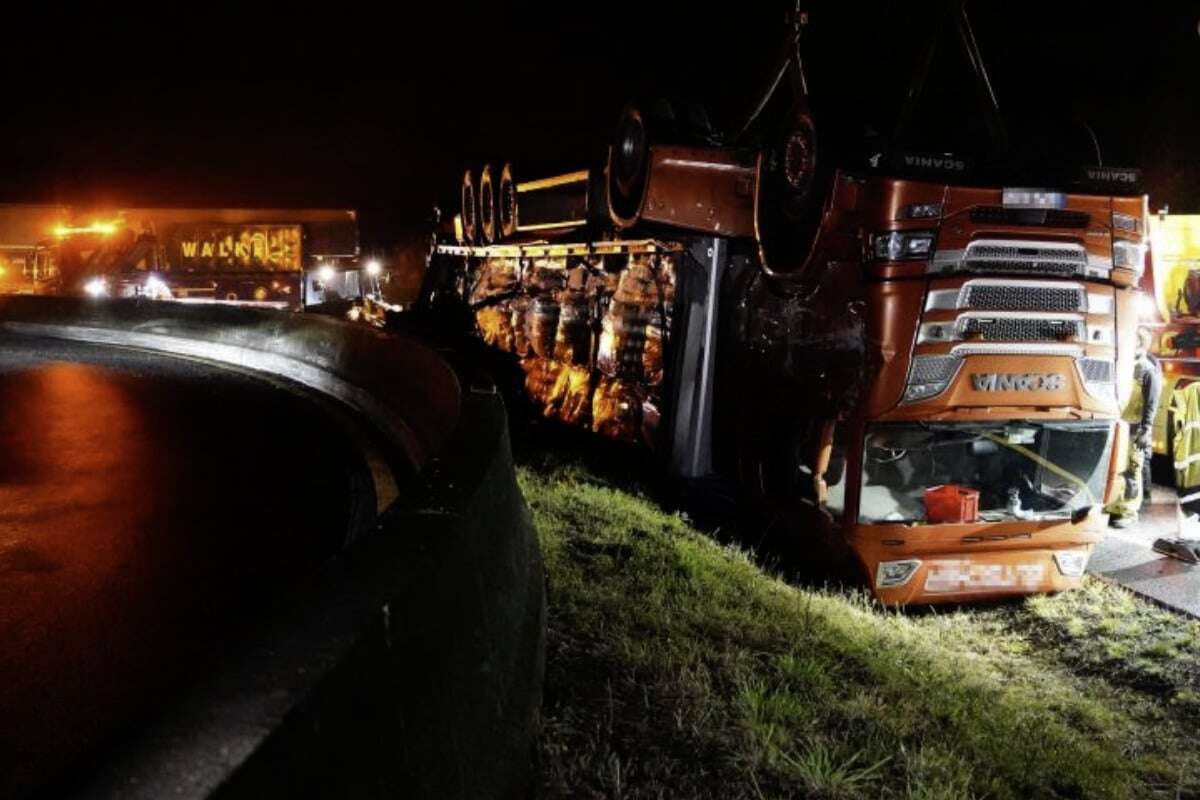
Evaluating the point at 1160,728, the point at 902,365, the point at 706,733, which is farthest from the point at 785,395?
the point at 706,733

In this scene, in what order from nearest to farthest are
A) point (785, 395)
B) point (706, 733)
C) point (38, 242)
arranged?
point (706, 733) < point (785, 395) < point (38, 242)

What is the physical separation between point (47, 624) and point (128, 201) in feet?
164

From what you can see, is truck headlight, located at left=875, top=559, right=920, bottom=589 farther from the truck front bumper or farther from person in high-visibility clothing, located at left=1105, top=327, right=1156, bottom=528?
person in high-visibility clothing, located at left=1105, top=327, right=1156, bottom=528

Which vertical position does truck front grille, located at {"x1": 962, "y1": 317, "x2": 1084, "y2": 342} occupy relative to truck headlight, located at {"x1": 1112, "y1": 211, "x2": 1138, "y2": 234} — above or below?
below

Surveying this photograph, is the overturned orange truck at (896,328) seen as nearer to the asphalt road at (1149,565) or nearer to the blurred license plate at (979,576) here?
the blurred license plate at (979,576)

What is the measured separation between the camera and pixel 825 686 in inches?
165

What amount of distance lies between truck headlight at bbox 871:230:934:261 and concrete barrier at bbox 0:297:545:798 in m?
3.24

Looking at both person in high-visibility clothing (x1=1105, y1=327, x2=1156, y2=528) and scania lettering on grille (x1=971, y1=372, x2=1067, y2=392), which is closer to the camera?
scania lettering on grille (x1=971, y1=372, x2=1067, y2=392)

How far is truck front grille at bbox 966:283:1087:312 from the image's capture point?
612cm

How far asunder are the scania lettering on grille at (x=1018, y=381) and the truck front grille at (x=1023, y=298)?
1.50 ft

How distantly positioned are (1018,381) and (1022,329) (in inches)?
14.4

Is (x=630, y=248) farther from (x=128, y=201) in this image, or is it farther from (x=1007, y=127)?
(x=128, y=201)

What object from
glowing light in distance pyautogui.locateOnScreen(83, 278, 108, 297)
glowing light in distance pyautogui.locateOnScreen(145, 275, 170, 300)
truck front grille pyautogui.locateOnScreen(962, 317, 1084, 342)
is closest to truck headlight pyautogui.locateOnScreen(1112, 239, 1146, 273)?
truck front grille pyautogui.locateOnScreen(962, 317, 1084, 342)

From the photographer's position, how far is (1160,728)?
504cm
